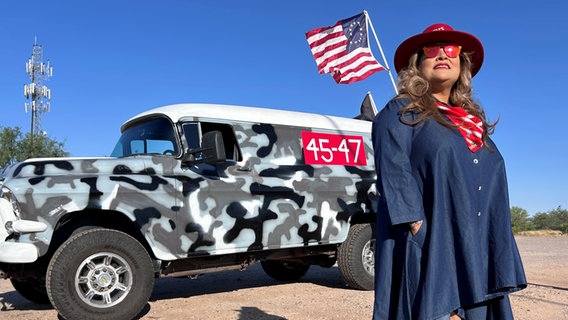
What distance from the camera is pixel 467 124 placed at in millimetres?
2285

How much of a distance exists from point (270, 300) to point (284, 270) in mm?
1750

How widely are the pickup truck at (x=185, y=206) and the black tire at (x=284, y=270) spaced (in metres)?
0.99

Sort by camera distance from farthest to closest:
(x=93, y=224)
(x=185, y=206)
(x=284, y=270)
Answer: (x=284, y=270), (x=185, y=206), (x=93, y=224)

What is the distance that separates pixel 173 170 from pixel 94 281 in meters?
1.27

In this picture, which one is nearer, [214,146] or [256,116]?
[214,146]

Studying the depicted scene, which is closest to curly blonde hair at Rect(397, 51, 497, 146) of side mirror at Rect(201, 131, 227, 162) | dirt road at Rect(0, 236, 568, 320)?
side mirror at Rect(201, 131, 227, 162)

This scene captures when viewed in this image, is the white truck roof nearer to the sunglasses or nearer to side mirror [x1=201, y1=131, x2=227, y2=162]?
side mirror [x1=201, y1=131, x2=227, y2=162]

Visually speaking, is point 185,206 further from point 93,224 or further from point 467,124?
point 467,124

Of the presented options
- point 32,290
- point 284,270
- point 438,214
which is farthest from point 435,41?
point 284,270

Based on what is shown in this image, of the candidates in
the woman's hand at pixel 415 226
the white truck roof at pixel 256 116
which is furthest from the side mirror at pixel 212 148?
the woman's hand at pixel 415 226

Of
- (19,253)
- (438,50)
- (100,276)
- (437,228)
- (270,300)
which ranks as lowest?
(270,300)

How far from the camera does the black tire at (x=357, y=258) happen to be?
6.08 m

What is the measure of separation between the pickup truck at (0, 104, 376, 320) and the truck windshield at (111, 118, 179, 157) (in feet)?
0.05

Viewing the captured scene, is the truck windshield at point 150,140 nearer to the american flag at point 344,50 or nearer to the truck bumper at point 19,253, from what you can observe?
the truck bumper at point 19,253
